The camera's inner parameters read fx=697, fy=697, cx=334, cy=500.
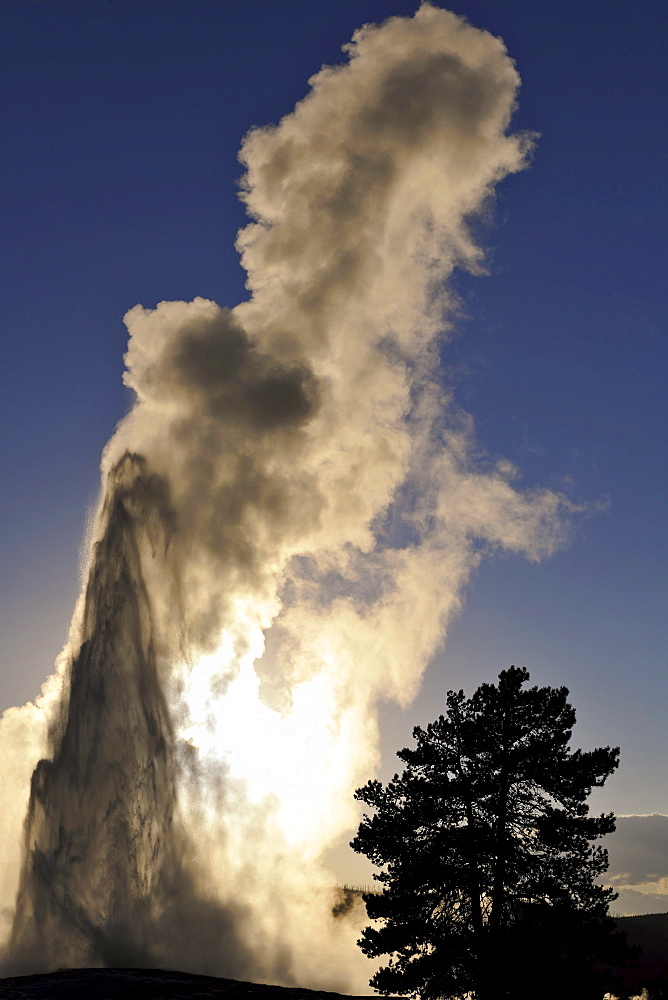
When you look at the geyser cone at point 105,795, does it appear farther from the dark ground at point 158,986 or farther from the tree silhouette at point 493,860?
the tree silhouette at point 493,860

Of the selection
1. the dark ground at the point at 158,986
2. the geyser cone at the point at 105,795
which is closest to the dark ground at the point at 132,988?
the dark ground at the point at 158,986

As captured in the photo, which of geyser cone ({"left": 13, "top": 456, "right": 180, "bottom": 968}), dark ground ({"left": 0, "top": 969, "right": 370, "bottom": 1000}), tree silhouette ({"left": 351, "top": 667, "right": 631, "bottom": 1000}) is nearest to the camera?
tree silhouette ({"left": 351, "top": 667, "right": 631, "bottom": 1000})

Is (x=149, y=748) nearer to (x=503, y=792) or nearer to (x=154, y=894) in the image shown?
(x=154, y=894)

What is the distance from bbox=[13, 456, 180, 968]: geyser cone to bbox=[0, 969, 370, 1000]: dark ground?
14.5 feet

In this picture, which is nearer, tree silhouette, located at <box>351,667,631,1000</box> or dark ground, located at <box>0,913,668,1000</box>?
tree silhouette, located at <box>351,667,631,1000</box>

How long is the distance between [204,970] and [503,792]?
2017 centimetres

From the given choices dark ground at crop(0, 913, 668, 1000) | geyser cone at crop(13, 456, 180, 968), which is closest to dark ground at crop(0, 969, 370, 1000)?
dark ground at crop(0, 913, 668, 1000)

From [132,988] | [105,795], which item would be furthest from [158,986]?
[105,795]

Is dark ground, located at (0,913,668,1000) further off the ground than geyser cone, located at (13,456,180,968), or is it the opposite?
geyser cone, located at (13,456,180,968)

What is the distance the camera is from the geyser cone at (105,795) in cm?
3216

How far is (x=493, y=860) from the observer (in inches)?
811

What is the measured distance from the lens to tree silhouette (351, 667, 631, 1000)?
19672 mm

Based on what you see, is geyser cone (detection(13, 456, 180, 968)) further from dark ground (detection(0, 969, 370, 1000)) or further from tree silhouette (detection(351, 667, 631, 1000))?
tree silhouette (detection(351, 667, 631, 1000))

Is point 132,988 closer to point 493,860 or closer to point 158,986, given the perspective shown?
point 158,986
